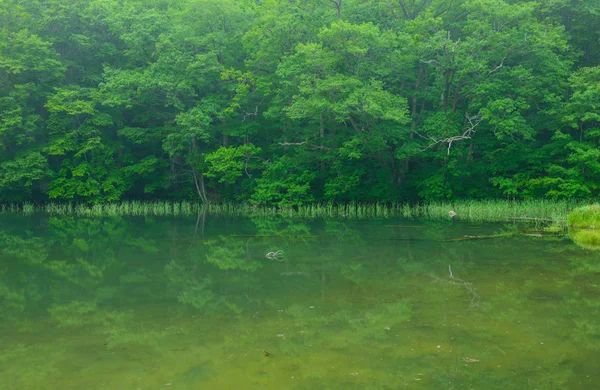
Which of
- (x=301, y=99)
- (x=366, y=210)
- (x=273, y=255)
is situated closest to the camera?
(x=273, y=255)

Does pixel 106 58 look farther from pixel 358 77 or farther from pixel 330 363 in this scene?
pixel 330 363

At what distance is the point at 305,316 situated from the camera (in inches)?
223

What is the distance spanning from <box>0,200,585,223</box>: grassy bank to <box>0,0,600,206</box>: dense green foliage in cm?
100

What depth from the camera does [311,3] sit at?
24297mm

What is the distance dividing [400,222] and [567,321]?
10.5 m

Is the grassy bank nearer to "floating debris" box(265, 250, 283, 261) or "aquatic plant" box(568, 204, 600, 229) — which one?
"aquatic plant" box(568, 204, 600, 229)

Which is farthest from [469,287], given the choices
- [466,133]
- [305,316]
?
[466,133]

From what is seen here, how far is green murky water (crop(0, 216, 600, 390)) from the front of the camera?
13.4ft

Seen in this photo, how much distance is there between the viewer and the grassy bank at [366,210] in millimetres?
16605

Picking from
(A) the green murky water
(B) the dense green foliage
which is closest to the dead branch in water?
(A) the green murky water

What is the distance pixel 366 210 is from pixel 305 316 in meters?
14.7

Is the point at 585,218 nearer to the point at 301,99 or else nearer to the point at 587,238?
the point at 587,238

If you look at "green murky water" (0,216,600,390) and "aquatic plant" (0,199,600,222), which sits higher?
"aquatic plant" (0,199,600,222)

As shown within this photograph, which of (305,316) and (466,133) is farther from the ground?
(466,133)
